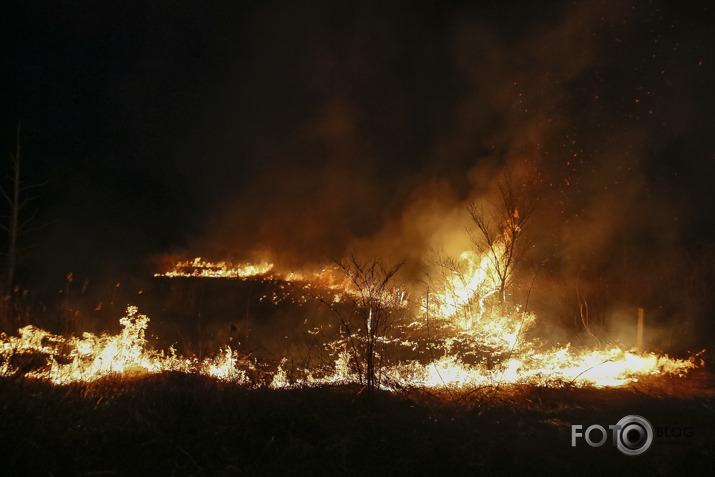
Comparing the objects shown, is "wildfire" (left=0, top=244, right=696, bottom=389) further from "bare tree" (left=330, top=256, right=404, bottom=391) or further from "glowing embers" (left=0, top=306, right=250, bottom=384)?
"bare tree" (left=330, top=256, right=404, bottom=391)

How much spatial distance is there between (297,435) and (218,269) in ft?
53.9

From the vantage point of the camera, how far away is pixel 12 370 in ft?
15.3

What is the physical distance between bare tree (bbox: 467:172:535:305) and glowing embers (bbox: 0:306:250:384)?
7.06m

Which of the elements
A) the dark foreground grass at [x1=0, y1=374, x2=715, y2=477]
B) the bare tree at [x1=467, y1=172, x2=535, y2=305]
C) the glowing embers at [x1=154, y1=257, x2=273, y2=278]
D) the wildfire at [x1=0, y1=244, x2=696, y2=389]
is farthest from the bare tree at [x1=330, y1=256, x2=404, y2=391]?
the glowing embers at [x1=154, y1=257, x2=273, y2=278]

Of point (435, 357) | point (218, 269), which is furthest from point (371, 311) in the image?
point (218, 269)

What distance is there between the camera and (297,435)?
3826 mm

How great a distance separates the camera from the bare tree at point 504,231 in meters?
10.9

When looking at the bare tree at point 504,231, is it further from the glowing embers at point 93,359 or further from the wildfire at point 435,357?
the glowing embers at point 93,359

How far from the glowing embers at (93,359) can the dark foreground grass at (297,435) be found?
0.78 meters

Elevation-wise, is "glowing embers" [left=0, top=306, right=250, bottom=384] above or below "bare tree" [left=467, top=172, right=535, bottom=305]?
below

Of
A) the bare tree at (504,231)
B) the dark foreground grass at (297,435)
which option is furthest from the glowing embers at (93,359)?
the bare tree at (504,231)

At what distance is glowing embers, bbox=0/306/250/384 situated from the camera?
5.45 meters

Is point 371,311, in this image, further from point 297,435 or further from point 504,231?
point 504,231

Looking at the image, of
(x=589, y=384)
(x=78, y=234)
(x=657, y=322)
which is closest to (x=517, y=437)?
(x=589, y=384)
